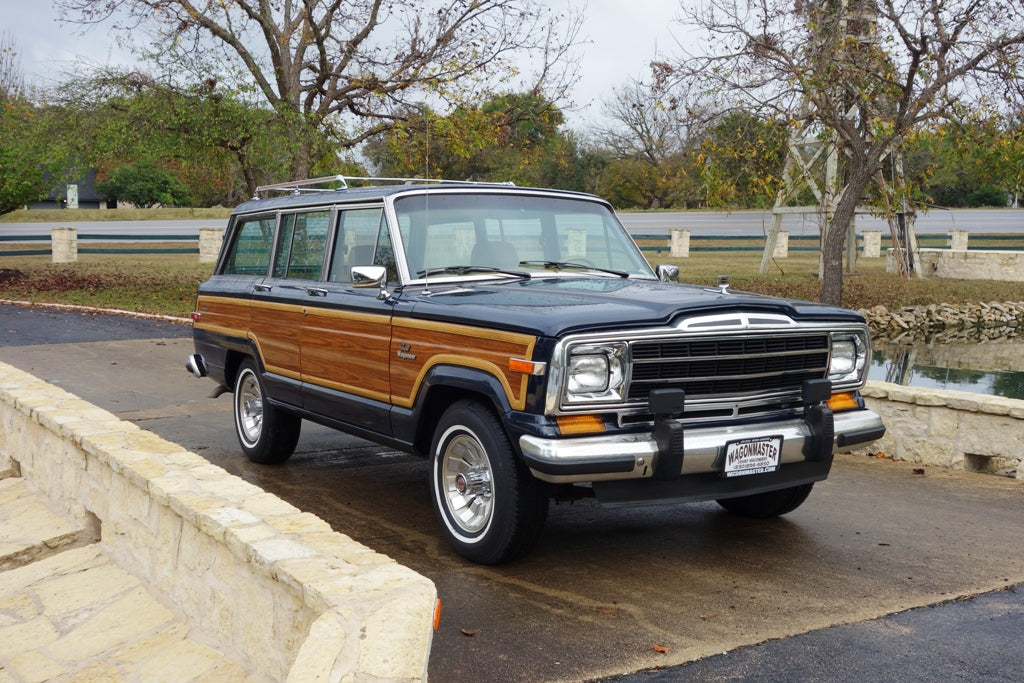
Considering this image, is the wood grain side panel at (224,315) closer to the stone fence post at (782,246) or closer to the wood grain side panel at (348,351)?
the wood grain side panel at (348,351)

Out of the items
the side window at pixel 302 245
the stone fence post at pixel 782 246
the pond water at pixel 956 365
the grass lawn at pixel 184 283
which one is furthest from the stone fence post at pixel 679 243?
the side window at pixel 302 245

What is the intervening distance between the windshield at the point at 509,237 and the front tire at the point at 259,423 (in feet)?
6.76

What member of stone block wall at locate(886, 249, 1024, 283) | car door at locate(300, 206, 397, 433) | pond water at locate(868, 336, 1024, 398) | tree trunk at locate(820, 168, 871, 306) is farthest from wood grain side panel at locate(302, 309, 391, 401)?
stone block wall at locate(886, 249, 1024, 283)

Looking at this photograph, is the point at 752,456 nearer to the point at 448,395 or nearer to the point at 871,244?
the point at 448,395

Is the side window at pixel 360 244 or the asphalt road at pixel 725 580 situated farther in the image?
the side window at pixel 360 244

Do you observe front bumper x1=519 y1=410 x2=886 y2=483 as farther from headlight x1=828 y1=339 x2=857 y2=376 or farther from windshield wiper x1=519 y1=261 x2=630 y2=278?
windshield wiper x1=519 y1=261 x2=630 y2=278

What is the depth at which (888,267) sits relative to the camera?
31516 mm

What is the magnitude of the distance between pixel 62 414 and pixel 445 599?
10.3 ft

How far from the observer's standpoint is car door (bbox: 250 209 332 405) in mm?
7160

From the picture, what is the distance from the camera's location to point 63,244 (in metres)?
31.4

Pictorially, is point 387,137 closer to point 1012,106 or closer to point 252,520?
point 1012,106

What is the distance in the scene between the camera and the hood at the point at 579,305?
16.4ft

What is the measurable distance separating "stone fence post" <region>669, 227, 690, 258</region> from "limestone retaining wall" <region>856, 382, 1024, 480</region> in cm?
2668

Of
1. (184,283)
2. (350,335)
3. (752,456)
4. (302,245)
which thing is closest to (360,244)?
(350,335)
